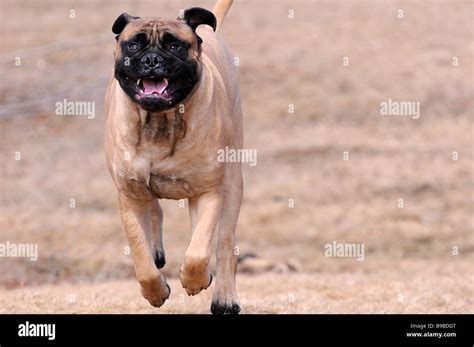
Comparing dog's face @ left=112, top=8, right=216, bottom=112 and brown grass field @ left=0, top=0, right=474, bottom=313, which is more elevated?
dog's face @ left=112, top=8, right=216, bottom=112

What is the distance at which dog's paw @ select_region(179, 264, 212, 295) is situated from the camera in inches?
352

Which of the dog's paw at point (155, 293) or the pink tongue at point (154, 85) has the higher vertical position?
the pink tongue at point (154, 85)

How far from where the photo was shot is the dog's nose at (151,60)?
8.36 meters

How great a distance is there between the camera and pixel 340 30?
3098 cm

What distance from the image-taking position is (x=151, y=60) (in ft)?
27.5

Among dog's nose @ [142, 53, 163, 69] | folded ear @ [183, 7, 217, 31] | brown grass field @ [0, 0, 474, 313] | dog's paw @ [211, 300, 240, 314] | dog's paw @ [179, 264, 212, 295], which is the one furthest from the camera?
brown grass field @ [0, 0, 474, 313]

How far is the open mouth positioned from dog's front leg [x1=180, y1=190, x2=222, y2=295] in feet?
3.27

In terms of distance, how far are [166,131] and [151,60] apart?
634 millimetres

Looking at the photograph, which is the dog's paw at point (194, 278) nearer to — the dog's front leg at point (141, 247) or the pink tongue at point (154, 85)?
the dog's front leg at point (141, 247)

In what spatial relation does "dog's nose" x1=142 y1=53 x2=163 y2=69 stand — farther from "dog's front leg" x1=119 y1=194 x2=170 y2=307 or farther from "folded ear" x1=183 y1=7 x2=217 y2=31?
"dog's front leg" x1=119 y1=194 x2=170 y2=307

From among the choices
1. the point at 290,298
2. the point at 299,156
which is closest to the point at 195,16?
the point at 290,298

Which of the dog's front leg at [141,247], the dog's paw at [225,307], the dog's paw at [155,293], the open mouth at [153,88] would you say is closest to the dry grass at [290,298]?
the dog's paw at [225,307]

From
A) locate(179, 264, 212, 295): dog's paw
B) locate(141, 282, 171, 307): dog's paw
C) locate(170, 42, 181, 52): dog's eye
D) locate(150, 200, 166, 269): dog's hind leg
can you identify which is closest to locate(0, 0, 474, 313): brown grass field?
locate(150, 200, 166, 269): dog's hind leg

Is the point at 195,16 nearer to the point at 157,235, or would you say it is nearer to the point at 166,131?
the point at 166,131
